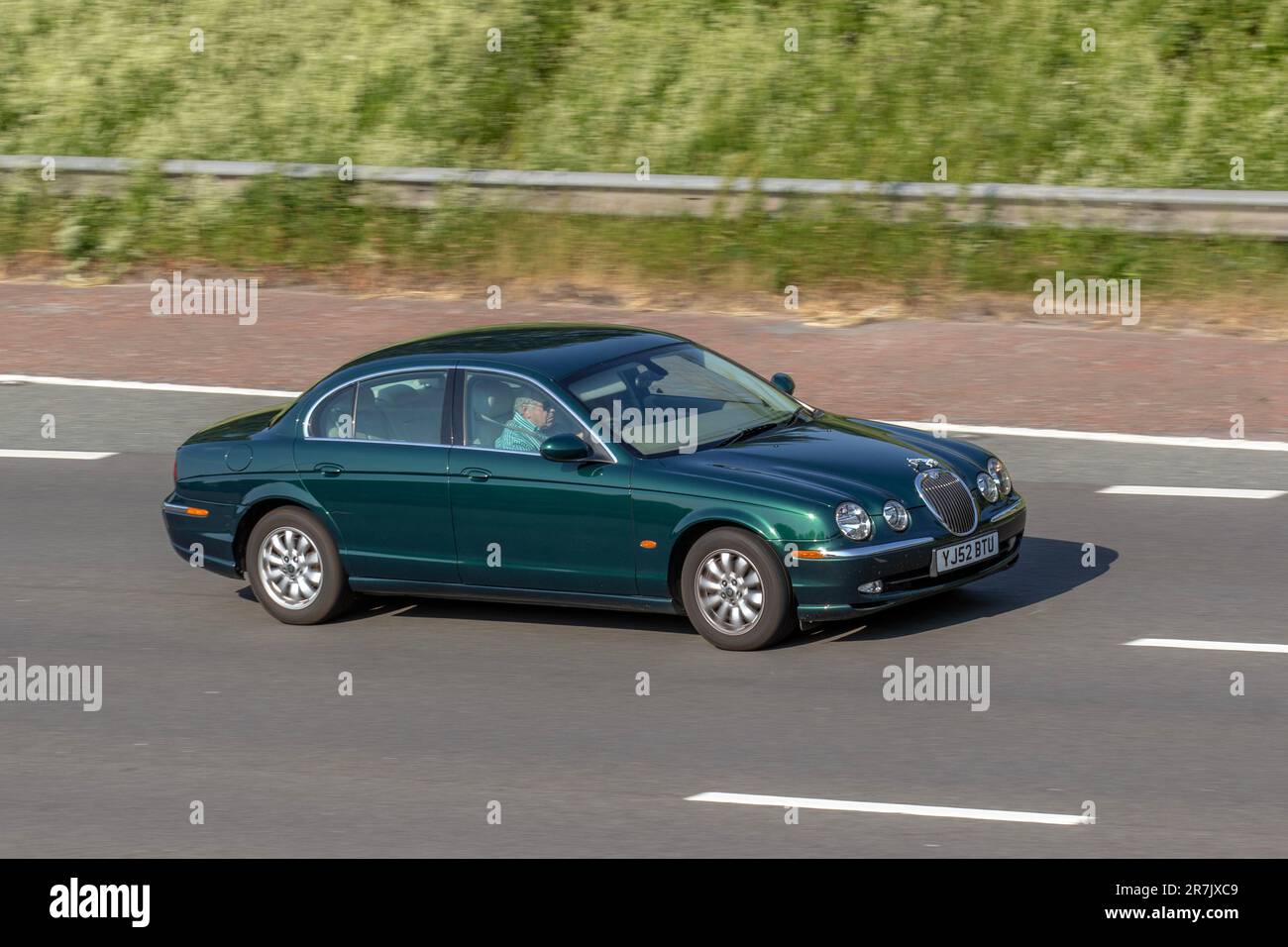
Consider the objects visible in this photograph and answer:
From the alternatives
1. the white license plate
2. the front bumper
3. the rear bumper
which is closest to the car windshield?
the front bumper

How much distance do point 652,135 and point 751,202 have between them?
3516mm

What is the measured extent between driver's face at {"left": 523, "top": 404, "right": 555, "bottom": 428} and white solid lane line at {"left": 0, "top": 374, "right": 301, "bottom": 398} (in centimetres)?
641

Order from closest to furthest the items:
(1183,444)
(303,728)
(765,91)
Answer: (303,728) → (1183,444) → (765,91)

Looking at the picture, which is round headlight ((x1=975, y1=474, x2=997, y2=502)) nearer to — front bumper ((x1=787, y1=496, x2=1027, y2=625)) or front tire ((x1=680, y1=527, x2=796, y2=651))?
front bumper ((x1=787, y1=496, x2=1027, y2=625))

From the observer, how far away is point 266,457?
35.5 feet

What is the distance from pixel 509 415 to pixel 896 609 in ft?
7.61

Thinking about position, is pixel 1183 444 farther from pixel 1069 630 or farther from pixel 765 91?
pixel 765 91

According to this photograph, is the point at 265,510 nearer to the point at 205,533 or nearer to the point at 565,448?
the point at 205,533

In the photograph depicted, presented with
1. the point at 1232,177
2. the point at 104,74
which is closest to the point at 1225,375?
the point at 1232,177

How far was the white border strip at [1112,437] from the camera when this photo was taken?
45.4 feet

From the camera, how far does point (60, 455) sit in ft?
48.9

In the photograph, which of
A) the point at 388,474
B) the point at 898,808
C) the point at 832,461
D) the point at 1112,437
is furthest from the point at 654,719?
the point at 1112,437

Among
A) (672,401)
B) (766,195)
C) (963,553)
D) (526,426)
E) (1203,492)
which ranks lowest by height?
(963,553)

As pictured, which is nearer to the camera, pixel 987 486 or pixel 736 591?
pixel 736 591
